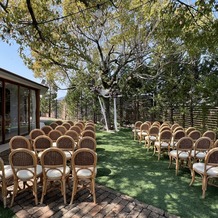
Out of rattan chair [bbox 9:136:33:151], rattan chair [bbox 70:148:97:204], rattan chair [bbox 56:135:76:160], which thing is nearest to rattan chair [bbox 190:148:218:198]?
rattan chair [bbox 70:148:97:204]

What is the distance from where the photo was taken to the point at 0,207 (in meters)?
3.22

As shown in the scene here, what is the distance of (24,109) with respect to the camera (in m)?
10.2

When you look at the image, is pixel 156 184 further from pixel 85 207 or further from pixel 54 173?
pixel 54 173

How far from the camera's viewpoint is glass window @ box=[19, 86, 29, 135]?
9.85 m

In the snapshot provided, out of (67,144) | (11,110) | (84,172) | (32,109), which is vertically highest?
(32,109)

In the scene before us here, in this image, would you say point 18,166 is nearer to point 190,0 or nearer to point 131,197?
point 131,197

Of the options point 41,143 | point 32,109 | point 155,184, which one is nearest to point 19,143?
point 41,143

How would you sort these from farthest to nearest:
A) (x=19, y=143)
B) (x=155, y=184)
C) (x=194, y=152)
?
(x=194, y=152) < (x=19, y=143) < (x=155, y=184)

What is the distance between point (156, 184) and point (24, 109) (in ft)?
27.4

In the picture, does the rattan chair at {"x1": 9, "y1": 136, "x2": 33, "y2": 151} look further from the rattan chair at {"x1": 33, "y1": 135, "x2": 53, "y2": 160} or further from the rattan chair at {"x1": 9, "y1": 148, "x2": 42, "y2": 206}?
the rattan chair at {"x1": 9, "y1": 148, "x2": 42, "y2": 206}

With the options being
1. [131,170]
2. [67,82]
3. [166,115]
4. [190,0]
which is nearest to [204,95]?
[166,115]

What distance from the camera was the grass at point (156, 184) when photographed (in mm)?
3355

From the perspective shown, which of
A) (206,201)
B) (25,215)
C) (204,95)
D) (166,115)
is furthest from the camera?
(166,115)

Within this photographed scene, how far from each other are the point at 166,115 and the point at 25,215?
429 inches
